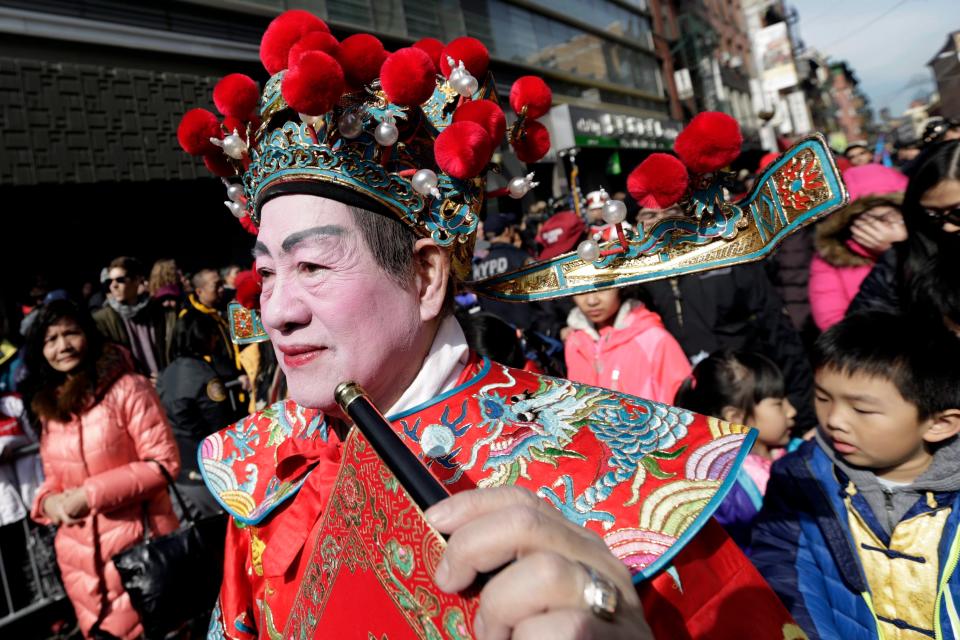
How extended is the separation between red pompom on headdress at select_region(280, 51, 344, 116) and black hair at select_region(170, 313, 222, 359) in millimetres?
3652

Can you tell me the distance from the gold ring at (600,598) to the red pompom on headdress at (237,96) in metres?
1.35

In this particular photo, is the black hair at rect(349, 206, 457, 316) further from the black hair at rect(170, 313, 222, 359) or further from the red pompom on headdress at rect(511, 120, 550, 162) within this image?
the black hair at rect(170, 313, 222, 359)

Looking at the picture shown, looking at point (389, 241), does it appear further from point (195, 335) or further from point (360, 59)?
point (195, 335)

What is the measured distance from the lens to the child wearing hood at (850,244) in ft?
11.4

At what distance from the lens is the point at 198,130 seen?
5.61 ft

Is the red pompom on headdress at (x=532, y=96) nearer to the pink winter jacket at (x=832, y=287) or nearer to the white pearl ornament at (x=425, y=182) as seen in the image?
the white pearl ornament at (x=425, y=182)

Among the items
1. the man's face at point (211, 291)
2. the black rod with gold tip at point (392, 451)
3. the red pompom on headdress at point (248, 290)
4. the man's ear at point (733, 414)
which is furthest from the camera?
the man's face at point (211, 291)

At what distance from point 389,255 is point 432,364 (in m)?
0.26

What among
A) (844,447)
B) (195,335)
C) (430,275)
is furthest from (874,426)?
(195,335)

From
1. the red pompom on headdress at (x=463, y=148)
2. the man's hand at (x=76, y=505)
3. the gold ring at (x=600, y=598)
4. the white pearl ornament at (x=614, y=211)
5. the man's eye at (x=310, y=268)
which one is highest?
the red pompom on headdress at (x=463, y=148)

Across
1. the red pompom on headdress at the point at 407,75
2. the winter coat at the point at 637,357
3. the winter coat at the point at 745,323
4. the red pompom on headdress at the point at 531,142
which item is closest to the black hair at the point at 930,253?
the winter coat at the point at 637,357

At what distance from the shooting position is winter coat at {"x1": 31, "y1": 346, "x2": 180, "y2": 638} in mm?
3199

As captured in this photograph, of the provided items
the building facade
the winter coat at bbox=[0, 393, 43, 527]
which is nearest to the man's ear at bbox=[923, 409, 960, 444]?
the winter coat at bbox=[0, 393, 43, 527]

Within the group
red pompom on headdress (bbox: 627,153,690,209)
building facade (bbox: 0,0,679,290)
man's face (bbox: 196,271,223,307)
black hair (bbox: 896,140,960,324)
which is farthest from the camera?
building facade (bbox: 0,0,679,290)
